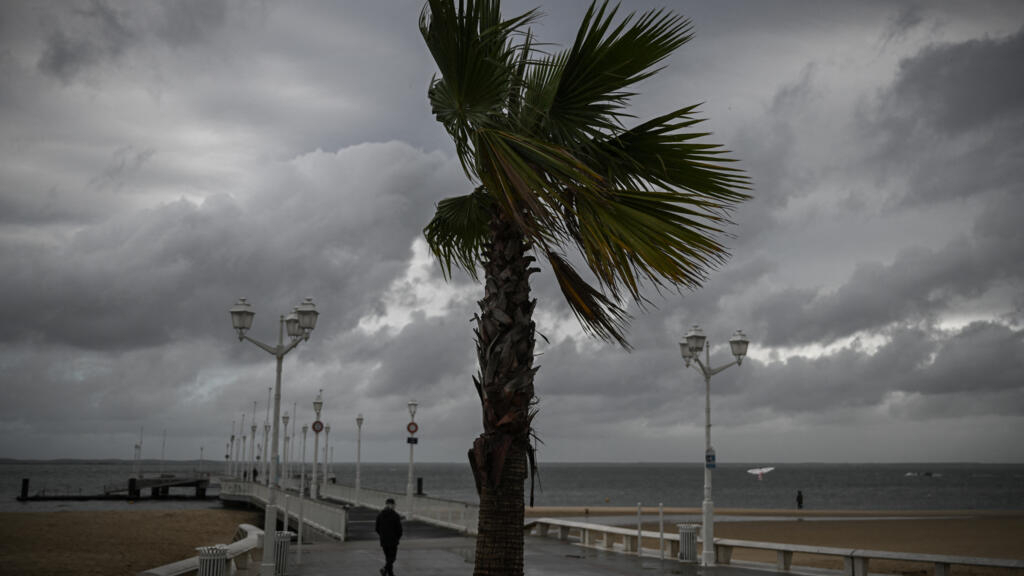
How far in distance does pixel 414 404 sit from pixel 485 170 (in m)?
27.2

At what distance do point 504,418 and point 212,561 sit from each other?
7631 mm

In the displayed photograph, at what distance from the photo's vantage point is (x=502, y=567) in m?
6.28

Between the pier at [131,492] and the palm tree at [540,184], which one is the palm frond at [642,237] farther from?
the pier at [131,492]

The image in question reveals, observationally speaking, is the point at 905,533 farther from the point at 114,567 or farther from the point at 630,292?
the point at 630,292

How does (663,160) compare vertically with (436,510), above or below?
above

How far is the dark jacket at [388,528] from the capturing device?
15.5 m

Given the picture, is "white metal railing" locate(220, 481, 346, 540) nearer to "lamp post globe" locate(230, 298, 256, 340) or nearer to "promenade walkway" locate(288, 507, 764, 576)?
"promenade walkway" locate(288, 507, 764, 576)

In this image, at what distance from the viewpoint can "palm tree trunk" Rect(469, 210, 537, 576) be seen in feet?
20.6

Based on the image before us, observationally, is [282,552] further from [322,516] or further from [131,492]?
[131,492]

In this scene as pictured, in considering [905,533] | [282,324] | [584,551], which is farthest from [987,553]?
[282,324]

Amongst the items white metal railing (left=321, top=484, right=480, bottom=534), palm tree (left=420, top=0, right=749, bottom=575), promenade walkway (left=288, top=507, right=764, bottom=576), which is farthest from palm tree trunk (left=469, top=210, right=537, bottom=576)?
white metal railing (left=321, top=484, right=480, bottom=534)

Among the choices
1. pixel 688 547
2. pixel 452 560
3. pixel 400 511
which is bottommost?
pixel 400 511

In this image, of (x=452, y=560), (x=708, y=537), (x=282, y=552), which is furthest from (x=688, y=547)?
(x=282, y=552)

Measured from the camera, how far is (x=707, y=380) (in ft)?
62.2
